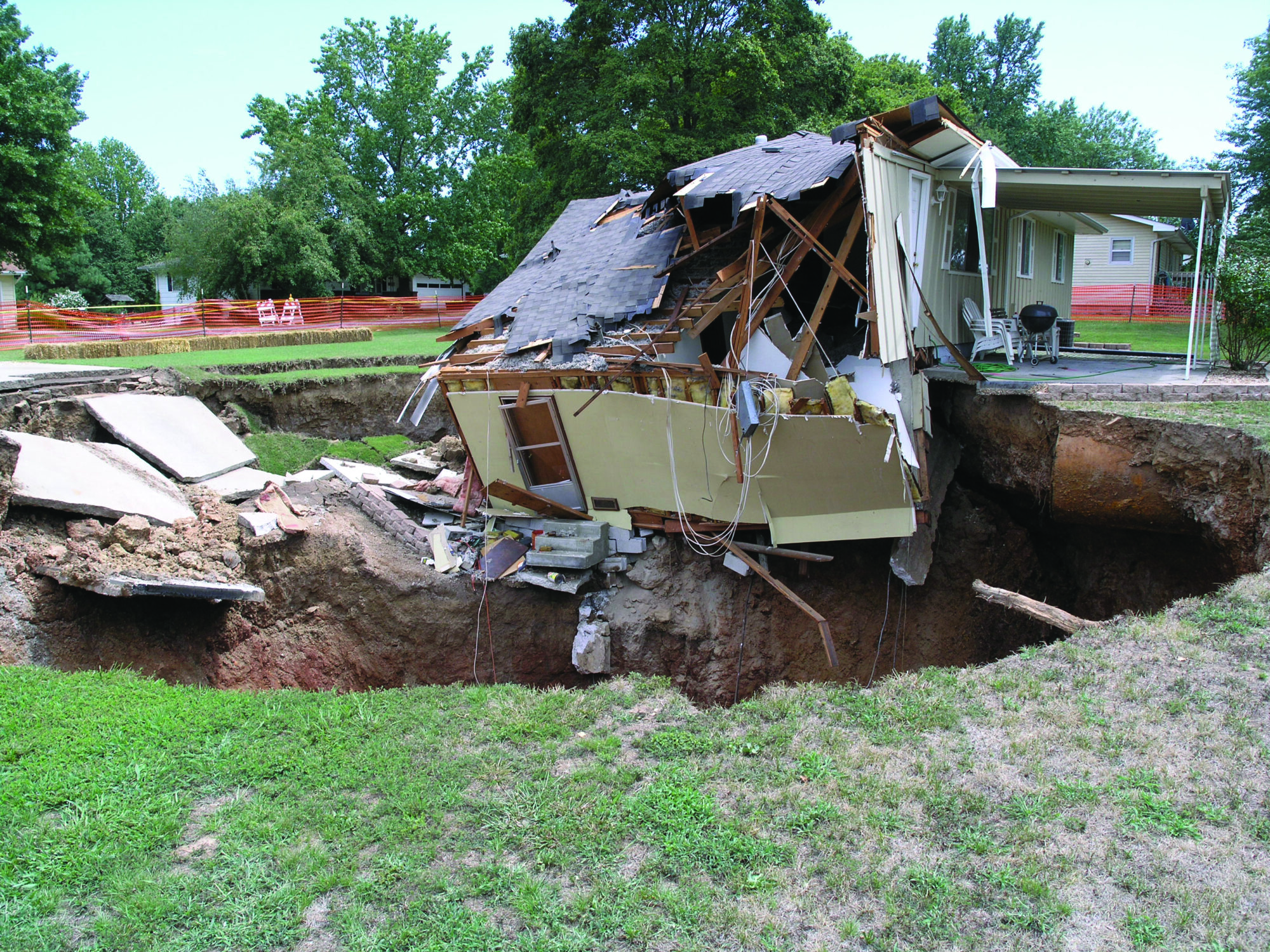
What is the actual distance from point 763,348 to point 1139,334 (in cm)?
1816

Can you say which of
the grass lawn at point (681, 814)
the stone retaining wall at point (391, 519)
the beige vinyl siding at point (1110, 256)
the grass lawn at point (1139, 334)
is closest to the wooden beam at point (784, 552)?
the grass lawn at point (681, 814)

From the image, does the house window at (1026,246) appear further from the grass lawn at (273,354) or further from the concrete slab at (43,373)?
the concrete slab at (43,373)

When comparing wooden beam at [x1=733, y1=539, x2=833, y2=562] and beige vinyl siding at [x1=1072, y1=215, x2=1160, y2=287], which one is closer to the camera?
wooden beam at [x1=733, y1=539, x2=833, y2=562]

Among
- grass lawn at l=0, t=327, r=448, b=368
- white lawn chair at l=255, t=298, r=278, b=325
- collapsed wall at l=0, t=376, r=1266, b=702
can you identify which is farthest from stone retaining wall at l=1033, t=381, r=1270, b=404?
white lawn chair at l=255, t=298, r=278, b=325

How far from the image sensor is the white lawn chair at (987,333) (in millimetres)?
12148

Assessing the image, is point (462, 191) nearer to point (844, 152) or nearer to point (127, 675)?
point (844, 152)

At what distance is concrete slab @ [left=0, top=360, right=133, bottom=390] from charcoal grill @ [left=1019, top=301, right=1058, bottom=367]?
49.1ft

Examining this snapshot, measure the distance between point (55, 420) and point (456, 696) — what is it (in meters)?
8.92

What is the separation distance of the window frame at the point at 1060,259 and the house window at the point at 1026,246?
1703mm

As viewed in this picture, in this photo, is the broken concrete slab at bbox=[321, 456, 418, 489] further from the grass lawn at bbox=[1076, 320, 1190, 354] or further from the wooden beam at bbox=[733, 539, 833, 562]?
the grass lawn at bbox=[1076, 320, 1190, 354]

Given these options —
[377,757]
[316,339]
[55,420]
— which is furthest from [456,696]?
[316,339]

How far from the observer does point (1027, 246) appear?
603 inches

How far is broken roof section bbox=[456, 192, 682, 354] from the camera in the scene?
1048 centimetres

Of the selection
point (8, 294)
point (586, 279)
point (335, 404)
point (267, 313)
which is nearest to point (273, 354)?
point (335, 404)
